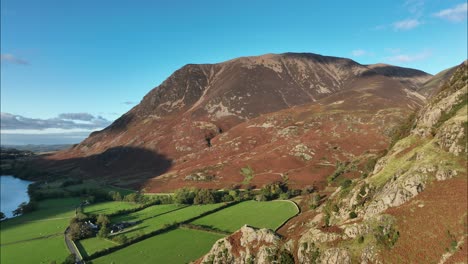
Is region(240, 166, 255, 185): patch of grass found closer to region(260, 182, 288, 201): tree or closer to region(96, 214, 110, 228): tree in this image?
region(260, 182, 288, 201): tree

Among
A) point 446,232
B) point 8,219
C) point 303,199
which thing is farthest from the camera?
point 8,219

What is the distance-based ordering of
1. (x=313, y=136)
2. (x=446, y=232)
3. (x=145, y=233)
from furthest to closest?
(x=313, y=136) → (x=145, y=233) → (x=446, y=232)

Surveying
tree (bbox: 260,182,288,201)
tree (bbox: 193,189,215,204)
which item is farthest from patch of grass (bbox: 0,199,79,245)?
tree (bbox: 260,182,288,201)

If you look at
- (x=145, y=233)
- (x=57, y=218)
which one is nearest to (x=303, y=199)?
(x=145, y=233)

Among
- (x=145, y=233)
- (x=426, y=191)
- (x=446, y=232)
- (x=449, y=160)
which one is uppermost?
(x=449, y=160)

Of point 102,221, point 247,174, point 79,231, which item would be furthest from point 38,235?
point 247,174

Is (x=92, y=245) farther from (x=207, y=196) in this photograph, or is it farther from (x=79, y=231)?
(x=207, y=196)

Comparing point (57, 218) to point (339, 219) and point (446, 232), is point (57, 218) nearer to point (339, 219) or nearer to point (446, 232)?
point (339, 219)
